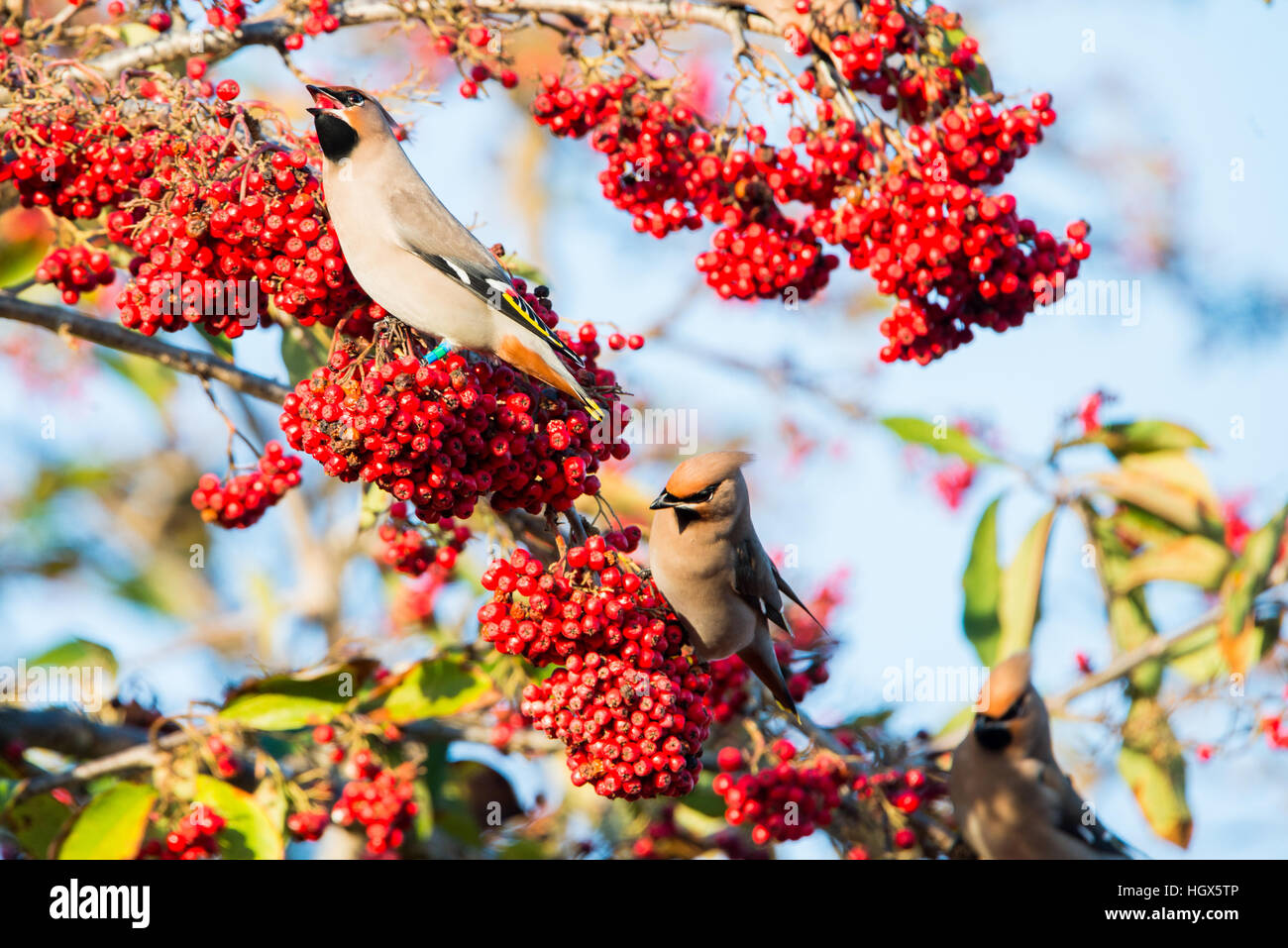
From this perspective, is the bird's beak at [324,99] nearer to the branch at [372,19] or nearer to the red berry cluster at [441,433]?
the branch at [372,19]

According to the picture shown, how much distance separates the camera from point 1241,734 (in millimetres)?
4219

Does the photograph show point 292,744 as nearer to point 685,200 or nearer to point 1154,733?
point 685,200

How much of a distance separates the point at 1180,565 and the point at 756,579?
1.57 metres

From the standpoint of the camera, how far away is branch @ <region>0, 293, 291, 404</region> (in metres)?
3.00

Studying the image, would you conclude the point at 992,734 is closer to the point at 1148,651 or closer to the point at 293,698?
the point at 1148,651

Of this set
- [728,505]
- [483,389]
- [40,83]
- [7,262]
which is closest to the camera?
[483,389]

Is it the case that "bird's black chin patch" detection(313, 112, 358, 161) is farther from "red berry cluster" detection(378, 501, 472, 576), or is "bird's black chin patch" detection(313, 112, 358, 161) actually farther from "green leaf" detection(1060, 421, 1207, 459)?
"green leaf" detection(1060, 421, 1207, 459)

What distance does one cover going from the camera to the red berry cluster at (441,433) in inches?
95.1

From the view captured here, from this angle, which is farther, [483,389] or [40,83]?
[40,83]

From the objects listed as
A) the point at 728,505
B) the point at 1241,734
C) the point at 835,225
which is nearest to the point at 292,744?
the point at 728,505

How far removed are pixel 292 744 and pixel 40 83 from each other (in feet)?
6.26

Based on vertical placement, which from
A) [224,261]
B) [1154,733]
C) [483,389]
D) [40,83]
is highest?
[40,83]

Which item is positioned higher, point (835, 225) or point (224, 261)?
point (835, 225)

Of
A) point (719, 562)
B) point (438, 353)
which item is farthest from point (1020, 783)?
point (438, 353)
